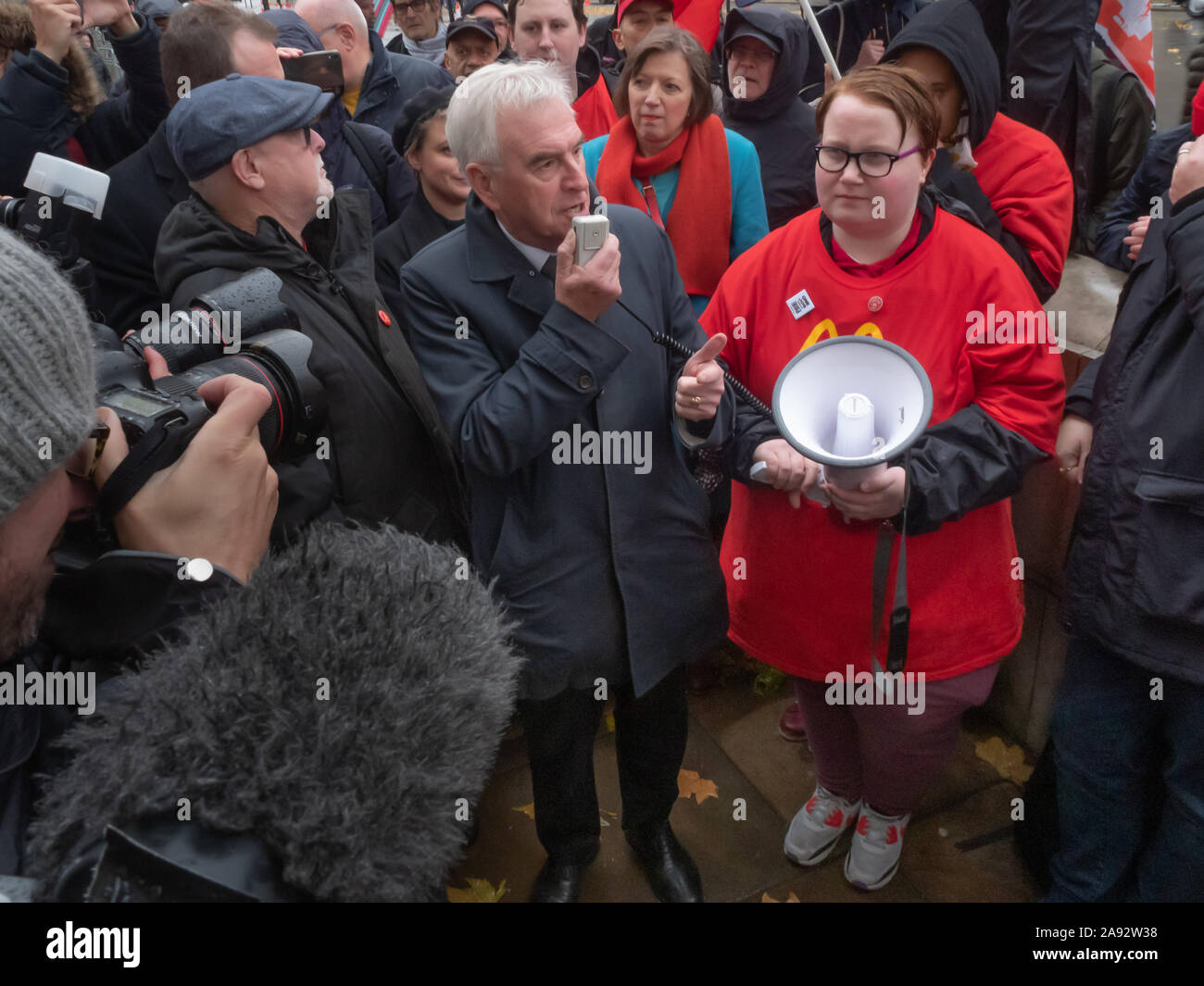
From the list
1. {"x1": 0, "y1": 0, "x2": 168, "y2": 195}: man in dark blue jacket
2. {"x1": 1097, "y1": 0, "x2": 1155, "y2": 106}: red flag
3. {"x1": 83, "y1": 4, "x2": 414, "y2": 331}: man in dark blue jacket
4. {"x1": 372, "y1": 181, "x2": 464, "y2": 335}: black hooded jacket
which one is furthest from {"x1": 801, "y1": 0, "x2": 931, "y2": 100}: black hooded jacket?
{"x1": 0, "y1": 0, "x2": 168, "y2": 195}: man in dark blue jacket

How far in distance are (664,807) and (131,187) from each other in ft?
8.19

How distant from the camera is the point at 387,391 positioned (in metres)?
2.21

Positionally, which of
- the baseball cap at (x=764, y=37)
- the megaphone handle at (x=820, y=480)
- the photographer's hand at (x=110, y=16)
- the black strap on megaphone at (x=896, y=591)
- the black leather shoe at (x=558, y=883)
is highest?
the photographer's hand at (x=110, y=16)

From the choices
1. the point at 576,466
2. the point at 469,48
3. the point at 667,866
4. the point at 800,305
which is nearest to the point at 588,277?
the point at 576,466

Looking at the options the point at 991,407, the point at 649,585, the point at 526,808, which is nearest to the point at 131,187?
the point at 649,585

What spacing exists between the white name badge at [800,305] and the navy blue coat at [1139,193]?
4.59ft

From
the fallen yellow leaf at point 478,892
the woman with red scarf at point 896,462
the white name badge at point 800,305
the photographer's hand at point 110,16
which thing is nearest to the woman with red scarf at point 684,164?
the woman with red scarf at point 896,462

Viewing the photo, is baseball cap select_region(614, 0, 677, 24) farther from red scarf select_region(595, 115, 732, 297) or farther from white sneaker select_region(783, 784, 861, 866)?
white sneaker select_region(783, 784, 861, 866)

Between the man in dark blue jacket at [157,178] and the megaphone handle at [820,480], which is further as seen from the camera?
the man in dark blue jacket at [157,178]

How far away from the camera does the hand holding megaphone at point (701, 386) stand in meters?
1.95

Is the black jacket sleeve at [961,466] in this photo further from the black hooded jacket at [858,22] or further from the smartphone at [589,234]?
the black hooded jacket at [858,22]

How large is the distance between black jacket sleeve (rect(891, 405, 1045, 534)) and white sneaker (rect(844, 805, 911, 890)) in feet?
3.29

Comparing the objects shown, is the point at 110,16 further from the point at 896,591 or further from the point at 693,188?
the point at 896,591

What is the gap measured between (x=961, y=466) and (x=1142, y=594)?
0.46 m
